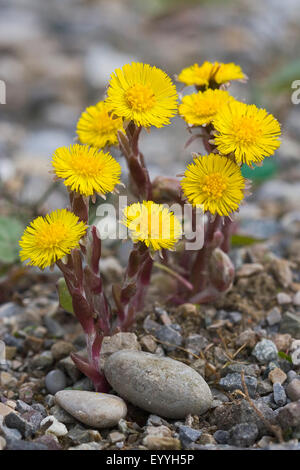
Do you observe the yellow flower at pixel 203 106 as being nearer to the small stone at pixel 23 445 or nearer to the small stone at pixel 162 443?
the small stone at pixel 162 443

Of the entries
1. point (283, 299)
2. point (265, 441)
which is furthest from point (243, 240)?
point (265, 441)

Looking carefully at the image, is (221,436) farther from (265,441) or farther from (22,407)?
(22,407)

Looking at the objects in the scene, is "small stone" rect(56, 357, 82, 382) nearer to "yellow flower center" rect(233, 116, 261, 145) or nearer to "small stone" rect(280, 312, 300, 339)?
"small stone" rect(280, 312, 300, 339)

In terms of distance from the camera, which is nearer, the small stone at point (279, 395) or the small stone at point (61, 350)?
the small stone at point (279, 395)

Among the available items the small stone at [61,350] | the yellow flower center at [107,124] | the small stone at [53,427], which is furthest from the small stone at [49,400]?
the yellow flower center at [107,124]

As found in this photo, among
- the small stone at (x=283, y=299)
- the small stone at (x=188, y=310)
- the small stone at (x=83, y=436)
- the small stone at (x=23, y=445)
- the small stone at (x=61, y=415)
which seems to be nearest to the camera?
the small stone at (x=23, y=445)

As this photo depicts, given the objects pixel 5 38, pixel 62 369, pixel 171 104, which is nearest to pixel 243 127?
pixel 171 104
